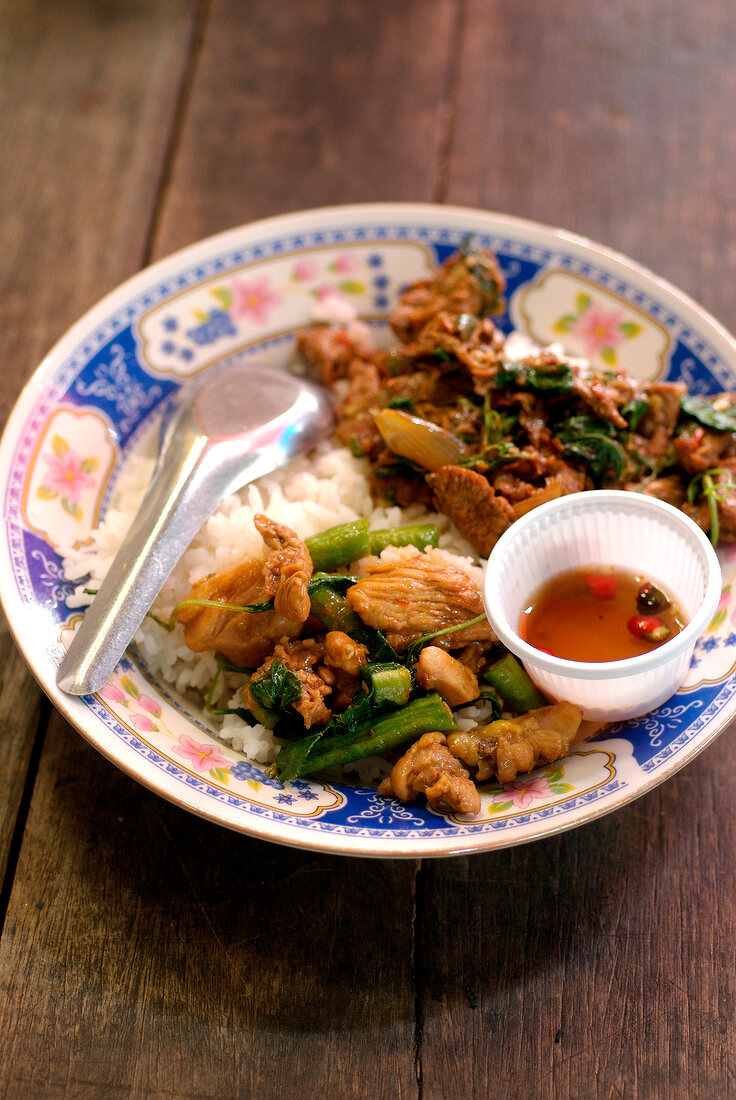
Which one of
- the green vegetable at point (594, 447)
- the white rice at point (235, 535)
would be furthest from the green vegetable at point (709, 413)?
the white rice at point (235, 535)

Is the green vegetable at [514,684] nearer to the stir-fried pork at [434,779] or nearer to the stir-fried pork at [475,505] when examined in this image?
the stir-fried pork at [434,779]

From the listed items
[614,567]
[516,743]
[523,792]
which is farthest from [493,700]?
[614,567]

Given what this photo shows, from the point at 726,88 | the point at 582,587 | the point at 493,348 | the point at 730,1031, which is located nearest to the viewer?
the point at 730,1031

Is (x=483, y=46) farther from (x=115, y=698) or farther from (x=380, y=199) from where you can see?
(x=115, y=698)

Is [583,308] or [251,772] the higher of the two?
[583,308]

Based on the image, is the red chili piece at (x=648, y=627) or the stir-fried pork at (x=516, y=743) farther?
the red chili piece at (x=648, y=627)

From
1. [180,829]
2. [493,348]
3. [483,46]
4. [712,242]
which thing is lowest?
[180,829]

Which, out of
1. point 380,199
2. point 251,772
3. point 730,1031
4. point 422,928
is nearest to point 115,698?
point 251,772

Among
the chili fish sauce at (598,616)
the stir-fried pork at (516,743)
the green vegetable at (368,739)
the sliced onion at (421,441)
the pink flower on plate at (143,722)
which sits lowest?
the pink flower on plate at (143,722)
